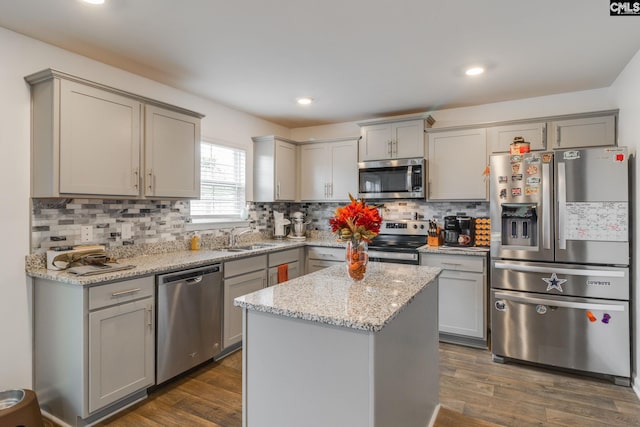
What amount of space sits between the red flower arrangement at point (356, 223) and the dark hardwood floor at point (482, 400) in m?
1.35

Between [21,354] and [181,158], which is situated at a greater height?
[181,158]

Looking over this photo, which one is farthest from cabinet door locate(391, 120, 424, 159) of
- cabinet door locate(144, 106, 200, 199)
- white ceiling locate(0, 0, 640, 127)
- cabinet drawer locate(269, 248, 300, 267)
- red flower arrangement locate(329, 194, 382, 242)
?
red flower arrangement locate(329, 194, 382, 242)

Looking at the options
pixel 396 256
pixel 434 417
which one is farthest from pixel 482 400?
pixel 396 256

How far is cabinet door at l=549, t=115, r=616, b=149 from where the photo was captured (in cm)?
318

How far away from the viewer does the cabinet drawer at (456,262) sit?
337 centimetres

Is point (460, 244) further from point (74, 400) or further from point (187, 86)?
point (74, 400)

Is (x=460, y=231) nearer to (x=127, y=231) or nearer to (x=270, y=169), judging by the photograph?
(x=270, y=169)

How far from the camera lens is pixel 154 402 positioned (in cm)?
246

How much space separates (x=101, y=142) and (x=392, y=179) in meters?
2.84

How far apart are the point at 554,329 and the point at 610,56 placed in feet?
7.07

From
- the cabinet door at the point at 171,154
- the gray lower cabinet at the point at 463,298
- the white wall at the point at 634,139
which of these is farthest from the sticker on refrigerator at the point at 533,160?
the cabinet door at the point at 171,154

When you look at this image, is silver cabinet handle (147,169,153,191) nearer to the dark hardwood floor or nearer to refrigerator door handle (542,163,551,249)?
the dark hardwood floor

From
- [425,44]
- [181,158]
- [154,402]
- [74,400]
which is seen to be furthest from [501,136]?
[74,400]

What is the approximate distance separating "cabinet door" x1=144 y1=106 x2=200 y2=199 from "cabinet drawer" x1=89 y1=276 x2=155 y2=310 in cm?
74
